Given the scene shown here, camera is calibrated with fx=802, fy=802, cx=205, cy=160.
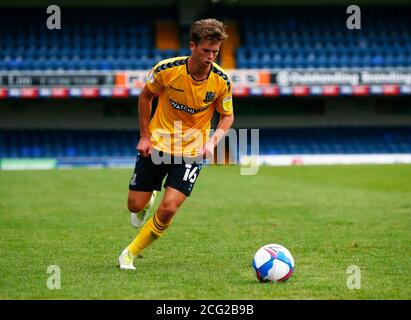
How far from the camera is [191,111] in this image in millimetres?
8430

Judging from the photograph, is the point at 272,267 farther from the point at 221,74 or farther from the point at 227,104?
the point at 221,74

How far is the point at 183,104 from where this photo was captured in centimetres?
840

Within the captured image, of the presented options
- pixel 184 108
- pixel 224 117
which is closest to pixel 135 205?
pixel 184 108

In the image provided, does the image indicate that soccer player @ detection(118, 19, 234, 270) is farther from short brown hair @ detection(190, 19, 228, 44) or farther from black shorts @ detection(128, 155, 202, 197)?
short brown hair @ detection(190, 19, 228, 44)

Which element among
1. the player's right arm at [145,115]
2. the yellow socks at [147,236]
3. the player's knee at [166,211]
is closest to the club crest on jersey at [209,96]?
the player's right arm at [145,115]

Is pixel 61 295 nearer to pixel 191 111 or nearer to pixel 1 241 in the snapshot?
pixel 191 111

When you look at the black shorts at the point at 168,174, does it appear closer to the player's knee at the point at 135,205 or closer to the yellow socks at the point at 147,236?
the player's knee at the point at 135,205

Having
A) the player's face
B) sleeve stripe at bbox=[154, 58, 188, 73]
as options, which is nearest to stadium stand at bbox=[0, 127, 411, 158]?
sleeve stripe at bbox=[154, 58, 188, 73]

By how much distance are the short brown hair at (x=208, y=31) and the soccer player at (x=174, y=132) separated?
27 centimetres

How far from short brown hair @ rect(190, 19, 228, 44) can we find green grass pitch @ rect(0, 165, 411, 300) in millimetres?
2300

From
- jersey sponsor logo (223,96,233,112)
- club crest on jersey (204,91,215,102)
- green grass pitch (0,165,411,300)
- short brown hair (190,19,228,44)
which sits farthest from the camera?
jersey sponsor logo (223,96,233,112)

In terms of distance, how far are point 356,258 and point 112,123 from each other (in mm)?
30037

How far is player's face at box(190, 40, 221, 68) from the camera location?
779cm

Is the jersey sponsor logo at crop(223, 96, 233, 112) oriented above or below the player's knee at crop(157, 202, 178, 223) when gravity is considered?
above
